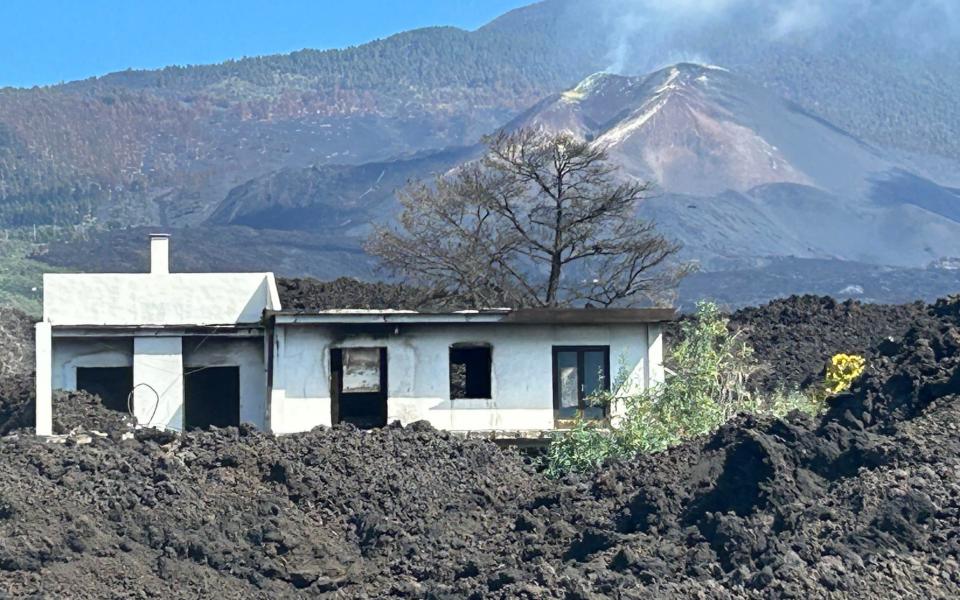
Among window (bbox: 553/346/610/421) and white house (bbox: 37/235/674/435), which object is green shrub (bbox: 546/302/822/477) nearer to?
window (bbox: 553/346/610/421)

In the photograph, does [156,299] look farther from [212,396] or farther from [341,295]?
[341,295]

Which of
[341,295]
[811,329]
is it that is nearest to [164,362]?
[341,295]

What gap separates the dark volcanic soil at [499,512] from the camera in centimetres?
2166

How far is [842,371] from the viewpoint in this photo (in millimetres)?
40438

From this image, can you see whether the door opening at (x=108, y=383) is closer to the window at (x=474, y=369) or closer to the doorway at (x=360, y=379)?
the doorway at (x=360, y=379)

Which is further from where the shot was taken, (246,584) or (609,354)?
(609,354)

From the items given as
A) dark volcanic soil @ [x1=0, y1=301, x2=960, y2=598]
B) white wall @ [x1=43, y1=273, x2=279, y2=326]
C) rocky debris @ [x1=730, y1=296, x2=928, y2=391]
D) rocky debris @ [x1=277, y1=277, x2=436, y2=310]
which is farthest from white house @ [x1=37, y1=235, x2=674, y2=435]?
rocky debris @ [x1=730, y1=296, x2=928, y2=391]

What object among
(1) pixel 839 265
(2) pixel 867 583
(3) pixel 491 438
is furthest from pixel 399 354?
(1) pixel 839 265

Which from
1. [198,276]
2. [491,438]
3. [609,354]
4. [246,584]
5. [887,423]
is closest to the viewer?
[246,584]

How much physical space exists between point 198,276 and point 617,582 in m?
17.3

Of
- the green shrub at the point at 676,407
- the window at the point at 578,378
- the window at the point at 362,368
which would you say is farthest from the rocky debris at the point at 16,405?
the green shrub at the point at 676,407

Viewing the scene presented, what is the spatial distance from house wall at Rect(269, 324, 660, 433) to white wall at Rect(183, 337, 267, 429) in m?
2.19

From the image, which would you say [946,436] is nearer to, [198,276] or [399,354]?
[399,354]

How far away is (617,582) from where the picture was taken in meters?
21.4
